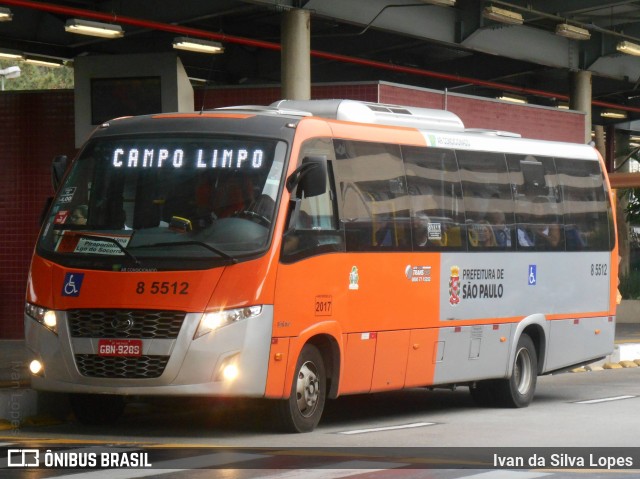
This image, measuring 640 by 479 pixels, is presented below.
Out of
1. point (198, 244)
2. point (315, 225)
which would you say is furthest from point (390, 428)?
point (198, 244)

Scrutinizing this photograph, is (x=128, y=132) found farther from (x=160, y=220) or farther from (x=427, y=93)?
(x=427, y=93)

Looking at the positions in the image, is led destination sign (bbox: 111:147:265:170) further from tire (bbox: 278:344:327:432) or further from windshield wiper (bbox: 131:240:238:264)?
tire (bbox: 278:344:327:432)

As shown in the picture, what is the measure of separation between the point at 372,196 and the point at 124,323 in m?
3.12

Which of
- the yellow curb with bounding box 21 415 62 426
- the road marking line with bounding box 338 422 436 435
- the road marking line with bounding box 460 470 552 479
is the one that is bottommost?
the road marking line with bounding box 338 422 436 435

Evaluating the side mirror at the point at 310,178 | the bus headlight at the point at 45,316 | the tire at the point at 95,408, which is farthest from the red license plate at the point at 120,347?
the side mirror at the point at 310,178

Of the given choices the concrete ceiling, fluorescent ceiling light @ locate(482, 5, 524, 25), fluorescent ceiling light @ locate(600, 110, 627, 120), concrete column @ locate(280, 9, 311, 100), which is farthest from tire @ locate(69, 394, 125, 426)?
fluorescent ceiling light @ locate(600, 110, 627, 120)

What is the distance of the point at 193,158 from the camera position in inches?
549

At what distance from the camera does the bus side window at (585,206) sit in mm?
18906

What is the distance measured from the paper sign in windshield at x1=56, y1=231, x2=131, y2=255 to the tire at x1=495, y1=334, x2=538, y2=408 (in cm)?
577

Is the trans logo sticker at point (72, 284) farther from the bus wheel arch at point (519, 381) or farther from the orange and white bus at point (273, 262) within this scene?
the bus wheel arch at point (519, 381)

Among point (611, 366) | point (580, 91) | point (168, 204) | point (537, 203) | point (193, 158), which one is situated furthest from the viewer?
point (580, 91)

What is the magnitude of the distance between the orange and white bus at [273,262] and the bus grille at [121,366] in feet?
0.05

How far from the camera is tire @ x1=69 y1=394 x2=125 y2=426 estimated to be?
47.3 feet

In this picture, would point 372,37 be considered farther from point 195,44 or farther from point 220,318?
point 220,318
